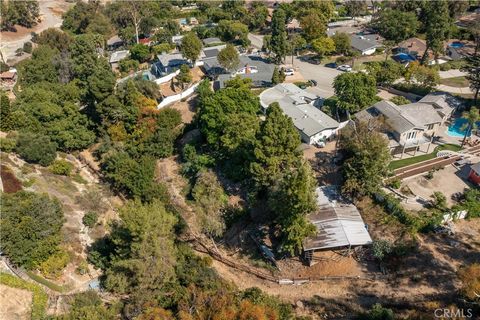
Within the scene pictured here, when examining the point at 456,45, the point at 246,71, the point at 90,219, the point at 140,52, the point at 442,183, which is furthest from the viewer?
the point at 140,52

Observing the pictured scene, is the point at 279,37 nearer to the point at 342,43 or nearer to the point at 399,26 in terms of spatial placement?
the point at 342,43

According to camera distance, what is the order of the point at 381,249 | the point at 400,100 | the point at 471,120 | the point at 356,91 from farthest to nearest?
the point at 400,100
the point at 356,91
the point at 471,120
the point at 381,249

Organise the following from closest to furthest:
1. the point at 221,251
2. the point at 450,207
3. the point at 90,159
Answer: the point at 450,207 → the point at 221,251 → the point at 90,159

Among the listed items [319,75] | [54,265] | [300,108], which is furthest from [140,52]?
[54,265]

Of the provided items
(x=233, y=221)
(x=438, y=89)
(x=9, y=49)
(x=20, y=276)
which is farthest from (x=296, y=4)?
(x=20, y=276)

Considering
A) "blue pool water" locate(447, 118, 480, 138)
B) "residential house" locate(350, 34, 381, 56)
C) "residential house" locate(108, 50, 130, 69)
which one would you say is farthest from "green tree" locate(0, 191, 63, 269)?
"residential house" locate(350, 34, 381, 56)

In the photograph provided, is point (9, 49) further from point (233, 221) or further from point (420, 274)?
point (420, 274)

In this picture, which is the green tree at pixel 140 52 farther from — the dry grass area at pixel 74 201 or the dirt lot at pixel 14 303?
the dirt lot at pixel 14 303
